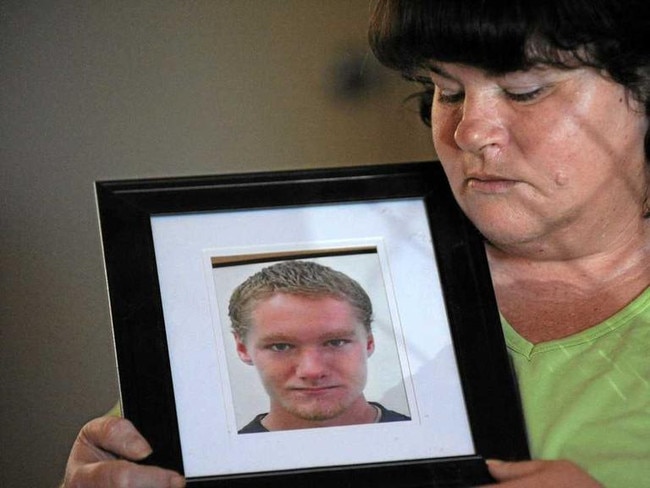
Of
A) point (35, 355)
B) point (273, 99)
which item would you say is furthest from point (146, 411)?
point (273, 99)

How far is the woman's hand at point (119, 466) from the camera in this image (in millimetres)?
902

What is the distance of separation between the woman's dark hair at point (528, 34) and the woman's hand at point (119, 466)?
45 cm

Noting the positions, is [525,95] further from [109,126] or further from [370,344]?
[109,126]

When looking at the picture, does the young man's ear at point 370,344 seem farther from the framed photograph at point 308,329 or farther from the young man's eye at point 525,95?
the young man's eye at point 525,95

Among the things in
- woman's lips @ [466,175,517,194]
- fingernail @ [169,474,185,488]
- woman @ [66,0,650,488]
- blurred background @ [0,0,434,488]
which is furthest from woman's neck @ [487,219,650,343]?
blurred background @ [0,0,434,488]

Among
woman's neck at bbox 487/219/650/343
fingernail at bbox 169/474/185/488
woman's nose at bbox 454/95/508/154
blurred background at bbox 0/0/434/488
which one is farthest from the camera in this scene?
blurred background at bbox 0/0/434/488

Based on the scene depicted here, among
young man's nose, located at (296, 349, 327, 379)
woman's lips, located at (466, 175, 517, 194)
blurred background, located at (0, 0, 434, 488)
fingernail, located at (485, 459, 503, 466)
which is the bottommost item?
fingernail, located at (485, 459, 503, 466)

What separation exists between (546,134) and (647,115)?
0.16 metres

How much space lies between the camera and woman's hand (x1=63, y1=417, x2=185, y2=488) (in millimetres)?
902

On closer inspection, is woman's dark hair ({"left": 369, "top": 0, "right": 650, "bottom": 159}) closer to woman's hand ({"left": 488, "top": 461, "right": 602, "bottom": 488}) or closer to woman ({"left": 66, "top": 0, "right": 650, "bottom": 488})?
woman ({"left": 66, "top": 0, "right": 650, "bottom": 488})

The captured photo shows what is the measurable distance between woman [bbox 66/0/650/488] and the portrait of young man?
0.41 feet

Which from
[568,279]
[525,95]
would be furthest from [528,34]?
[568,279]

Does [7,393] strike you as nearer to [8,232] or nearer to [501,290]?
[8,232]

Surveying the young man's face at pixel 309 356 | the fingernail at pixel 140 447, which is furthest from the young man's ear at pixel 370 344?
the fingernail at pixel 140 447
